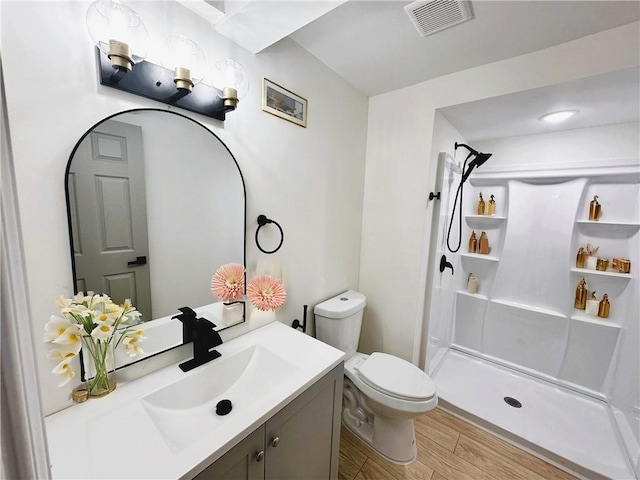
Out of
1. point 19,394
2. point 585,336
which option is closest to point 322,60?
point 19,394

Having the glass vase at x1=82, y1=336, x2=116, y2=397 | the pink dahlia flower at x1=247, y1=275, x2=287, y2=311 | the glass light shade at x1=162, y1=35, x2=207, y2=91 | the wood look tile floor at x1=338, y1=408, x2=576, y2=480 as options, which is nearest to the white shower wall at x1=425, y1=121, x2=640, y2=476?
the wood look tile floor at x1=338, y1=408, x2=576, y2=480

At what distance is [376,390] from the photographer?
1513mm

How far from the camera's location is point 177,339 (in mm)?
1100

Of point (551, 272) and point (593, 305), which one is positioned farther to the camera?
point (551, 272)

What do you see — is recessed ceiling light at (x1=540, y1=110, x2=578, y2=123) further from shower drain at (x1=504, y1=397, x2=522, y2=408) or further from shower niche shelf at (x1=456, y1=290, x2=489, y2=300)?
shower drain at (x1=504, y1=397, x2=522, y2=408)

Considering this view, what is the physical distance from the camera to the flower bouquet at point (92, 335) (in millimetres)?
770

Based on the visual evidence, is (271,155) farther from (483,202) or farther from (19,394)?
(483,202)

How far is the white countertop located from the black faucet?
7cm

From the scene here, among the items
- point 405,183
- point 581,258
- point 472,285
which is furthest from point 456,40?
point 472,285

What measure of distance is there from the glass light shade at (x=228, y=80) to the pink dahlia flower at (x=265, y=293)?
80 cm

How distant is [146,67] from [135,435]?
3.89 ft

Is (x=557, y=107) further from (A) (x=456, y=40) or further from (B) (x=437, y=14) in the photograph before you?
(B) (x=437, y=14)

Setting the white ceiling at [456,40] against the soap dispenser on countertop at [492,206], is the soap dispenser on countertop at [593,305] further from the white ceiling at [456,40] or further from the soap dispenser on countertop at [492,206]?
the white ceiling at [456,40]

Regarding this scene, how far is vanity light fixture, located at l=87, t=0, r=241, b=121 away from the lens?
30.9 inches
